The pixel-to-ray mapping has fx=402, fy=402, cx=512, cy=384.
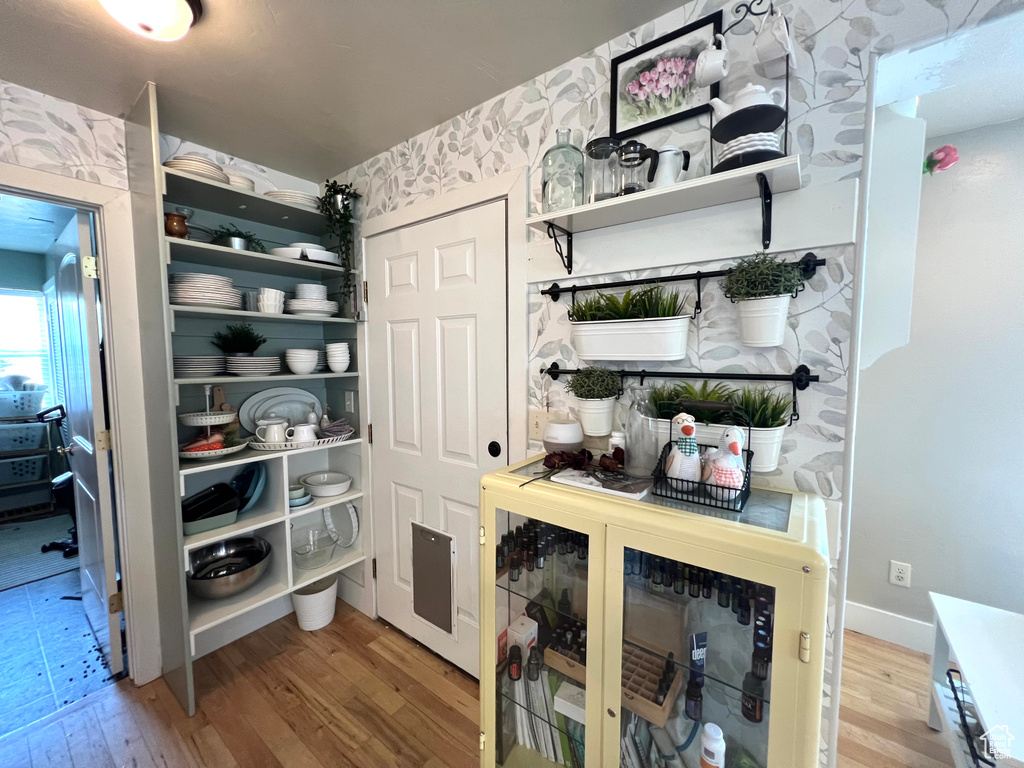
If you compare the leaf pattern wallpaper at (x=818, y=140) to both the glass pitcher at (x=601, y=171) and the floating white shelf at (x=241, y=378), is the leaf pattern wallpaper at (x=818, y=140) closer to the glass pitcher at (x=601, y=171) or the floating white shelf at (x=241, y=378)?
the glass pitcher at (x=601, y=171)

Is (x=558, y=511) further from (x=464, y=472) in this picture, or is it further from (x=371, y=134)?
(x=371, y=134)

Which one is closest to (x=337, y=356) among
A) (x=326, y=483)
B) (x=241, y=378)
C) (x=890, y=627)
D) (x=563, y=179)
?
(x=241, y=378)

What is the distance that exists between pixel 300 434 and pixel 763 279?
1.97 meters

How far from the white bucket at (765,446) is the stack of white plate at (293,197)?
210cm

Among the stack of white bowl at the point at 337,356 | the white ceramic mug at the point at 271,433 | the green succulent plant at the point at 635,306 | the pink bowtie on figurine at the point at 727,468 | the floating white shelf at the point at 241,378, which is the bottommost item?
the white ceramic mug at the point at 271,433

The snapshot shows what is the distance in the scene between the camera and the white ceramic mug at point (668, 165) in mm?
1059

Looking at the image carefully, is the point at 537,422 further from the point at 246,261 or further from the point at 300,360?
the point at 246,261

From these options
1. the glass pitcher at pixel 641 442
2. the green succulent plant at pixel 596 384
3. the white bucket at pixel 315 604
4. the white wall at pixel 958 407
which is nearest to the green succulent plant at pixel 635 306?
the green succulent plant at pixel 596 384

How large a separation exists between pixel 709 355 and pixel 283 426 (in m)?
1.86

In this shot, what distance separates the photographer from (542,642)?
1149 mm

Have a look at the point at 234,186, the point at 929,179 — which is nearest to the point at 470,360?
the point at 234,186

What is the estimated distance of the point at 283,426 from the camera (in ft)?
6.33

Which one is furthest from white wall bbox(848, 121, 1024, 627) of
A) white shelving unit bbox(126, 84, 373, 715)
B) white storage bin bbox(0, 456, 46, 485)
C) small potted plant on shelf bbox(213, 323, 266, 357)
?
white storage bin bbox(0, 456, 46, 485)

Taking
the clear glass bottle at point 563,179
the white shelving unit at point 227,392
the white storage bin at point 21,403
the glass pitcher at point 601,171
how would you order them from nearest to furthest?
1. the glass pitcher at point 601,171
2. the clear glass bottle at point 563,179
3. the white shelving unit at point 227,392
4. the white storage bin at point 21,403
